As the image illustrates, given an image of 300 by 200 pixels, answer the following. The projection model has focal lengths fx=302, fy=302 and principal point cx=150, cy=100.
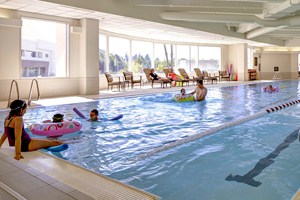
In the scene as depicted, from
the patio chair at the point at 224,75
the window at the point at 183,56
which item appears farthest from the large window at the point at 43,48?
the patio chair at the point at 224,75

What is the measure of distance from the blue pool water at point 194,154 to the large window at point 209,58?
1591cm

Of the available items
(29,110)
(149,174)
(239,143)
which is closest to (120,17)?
(29,110)

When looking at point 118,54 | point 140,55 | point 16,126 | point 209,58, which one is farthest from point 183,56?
point 16,126

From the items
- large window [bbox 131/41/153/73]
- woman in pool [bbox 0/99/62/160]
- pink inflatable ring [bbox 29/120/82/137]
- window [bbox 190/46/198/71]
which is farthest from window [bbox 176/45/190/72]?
woman in pool [bbox 0/99/62/160]

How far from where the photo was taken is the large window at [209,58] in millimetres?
22797

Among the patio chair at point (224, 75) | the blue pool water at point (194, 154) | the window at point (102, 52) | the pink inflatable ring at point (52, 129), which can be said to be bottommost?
the blue pool water at point (194, 154)

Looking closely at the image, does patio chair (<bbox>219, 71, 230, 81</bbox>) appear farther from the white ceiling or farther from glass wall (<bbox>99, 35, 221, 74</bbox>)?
the white ceiling

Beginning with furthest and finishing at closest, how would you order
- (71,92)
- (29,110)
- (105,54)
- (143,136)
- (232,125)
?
(105,54), (71,92), (29,110), (232,125), (143,136)

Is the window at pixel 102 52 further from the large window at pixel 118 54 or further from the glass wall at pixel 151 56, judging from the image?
the large window at pixel 118 54

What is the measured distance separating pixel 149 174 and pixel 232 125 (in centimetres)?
314

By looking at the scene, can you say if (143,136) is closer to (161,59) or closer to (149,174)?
(149,174)

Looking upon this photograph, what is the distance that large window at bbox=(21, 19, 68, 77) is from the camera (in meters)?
10.6

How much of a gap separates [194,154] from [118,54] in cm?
1335

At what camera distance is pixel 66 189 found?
2.35 m
